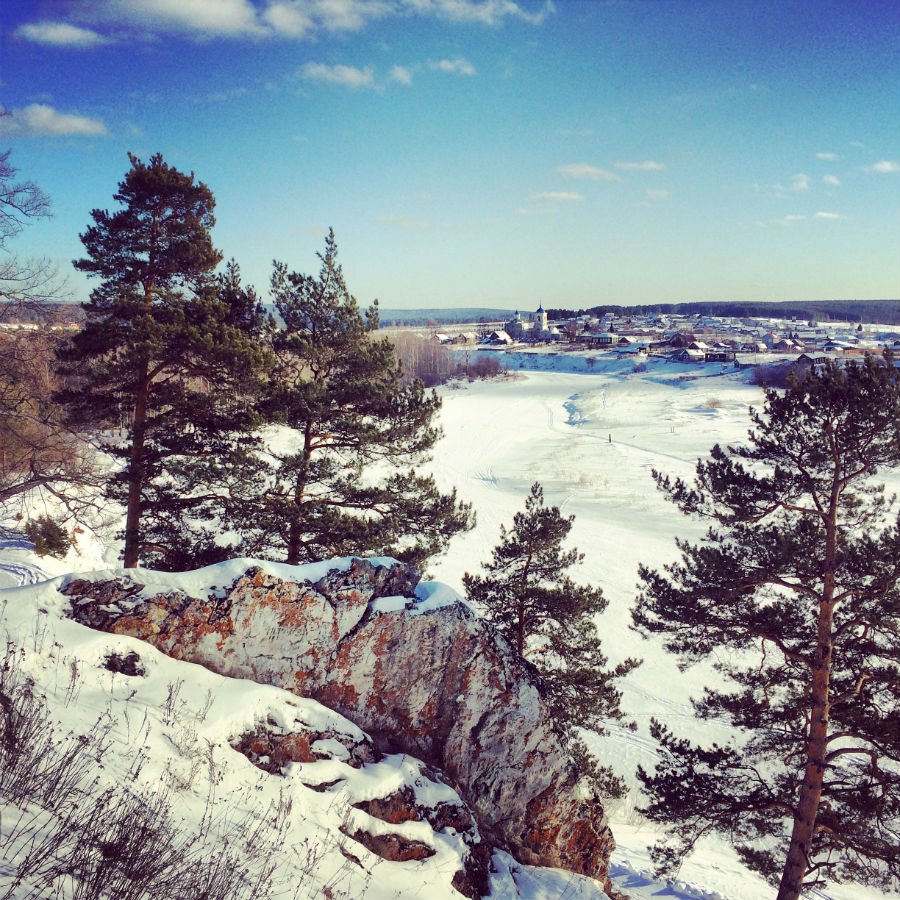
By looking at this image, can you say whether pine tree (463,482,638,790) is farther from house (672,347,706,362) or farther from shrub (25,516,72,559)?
house (672,347,706,362)

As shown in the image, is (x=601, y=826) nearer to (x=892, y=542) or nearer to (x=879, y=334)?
(x=892, y=542)

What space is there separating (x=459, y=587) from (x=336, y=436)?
38.9ft

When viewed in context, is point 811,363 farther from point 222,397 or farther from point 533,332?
point 533,332

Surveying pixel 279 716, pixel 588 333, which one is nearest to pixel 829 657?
Answer: pixel 279 716

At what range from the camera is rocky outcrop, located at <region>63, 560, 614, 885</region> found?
7.17m

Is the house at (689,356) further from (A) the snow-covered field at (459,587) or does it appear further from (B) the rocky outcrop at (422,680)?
(B) the rocky outcrop at (422,680)

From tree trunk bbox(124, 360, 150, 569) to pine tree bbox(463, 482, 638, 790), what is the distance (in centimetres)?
629

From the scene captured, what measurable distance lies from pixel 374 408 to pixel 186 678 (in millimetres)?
6768

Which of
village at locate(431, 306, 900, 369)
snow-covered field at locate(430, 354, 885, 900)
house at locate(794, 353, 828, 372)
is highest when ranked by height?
village at locate(431, 306, 900, 369)

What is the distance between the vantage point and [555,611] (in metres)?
10.8

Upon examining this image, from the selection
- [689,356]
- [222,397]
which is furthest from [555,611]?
[689,356]

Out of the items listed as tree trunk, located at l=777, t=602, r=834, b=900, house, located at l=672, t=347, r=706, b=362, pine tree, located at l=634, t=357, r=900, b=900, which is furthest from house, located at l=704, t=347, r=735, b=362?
tree trunk, located at l=777, t=602, r=834, b=900

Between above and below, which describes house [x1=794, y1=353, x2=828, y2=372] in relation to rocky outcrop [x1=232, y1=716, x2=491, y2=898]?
above

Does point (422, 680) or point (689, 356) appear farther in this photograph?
point (689, 356)
